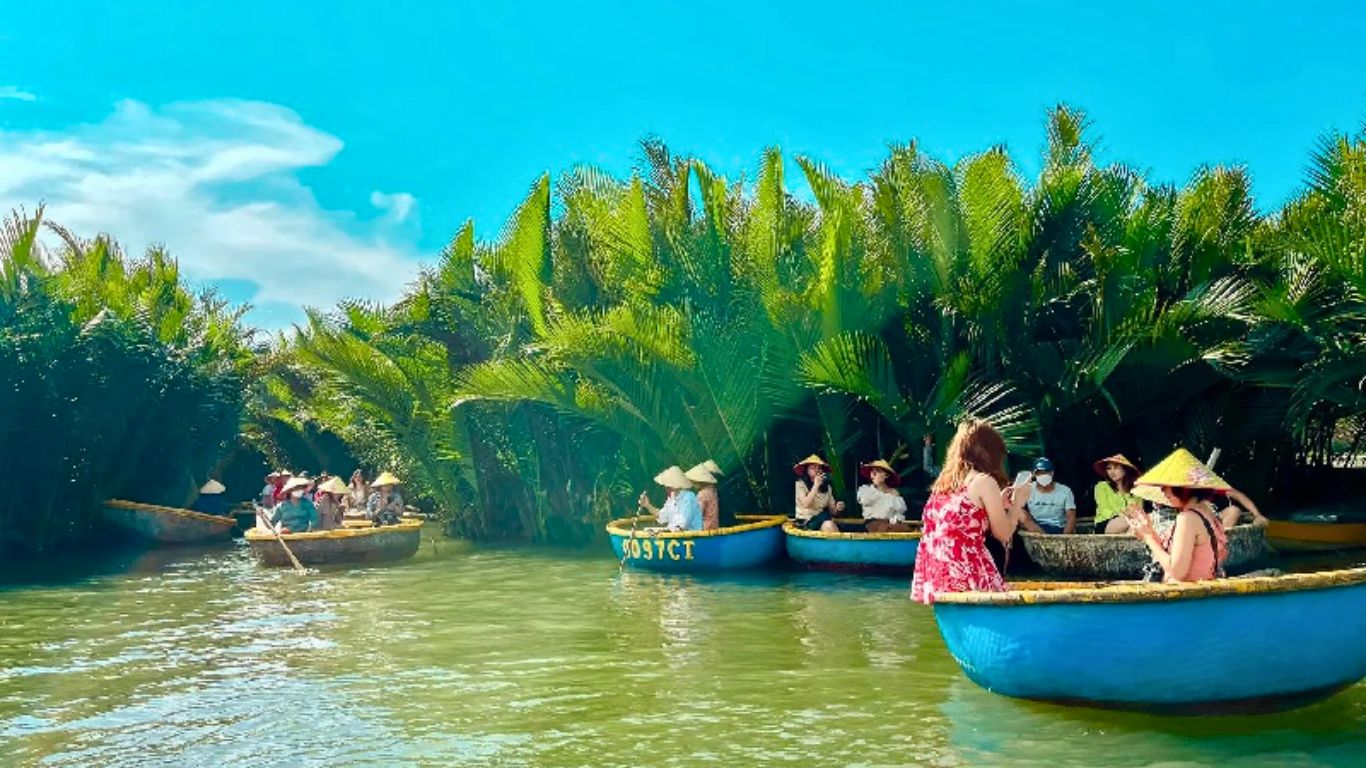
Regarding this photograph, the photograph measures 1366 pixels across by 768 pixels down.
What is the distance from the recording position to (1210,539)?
741 cm

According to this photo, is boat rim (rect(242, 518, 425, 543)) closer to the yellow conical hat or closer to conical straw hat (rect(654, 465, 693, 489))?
conical straw hat (rect(654, 465, 693, 489))

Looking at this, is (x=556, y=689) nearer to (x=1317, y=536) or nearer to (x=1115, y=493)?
(x=1115, y=493)

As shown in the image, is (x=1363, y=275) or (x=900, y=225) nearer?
(x=1363, y=275)

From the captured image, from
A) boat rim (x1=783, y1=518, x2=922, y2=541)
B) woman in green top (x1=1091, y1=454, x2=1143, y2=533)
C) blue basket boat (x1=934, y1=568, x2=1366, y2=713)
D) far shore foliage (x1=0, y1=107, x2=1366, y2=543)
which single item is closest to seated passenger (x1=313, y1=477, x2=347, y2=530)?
far shore foliage (x1=0, y1=107, x2=1366, y2=543)

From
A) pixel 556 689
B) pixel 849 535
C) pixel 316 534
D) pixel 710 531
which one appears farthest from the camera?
pixel 316 534

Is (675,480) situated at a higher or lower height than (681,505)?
higher

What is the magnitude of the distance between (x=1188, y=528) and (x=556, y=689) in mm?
4612

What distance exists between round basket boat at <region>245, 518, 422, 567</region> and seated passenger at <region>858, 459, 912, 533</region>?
7712 mm

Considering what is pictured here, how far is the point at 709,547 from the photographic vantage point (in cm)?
1638

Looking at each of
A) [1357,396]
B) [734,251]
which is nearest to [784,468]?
[734,251]

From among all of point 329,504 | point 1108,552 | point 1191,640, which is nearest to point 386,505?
point 329,504

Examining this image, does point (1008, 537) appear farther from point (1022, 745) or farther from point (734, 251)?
point (734, 251)

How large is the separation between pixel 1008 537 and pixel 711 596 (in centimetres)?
726

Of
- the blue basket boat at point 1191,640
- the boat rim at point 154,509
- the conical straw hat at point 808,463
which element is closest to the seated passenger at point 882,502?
the conical straw hat at point 808,463
